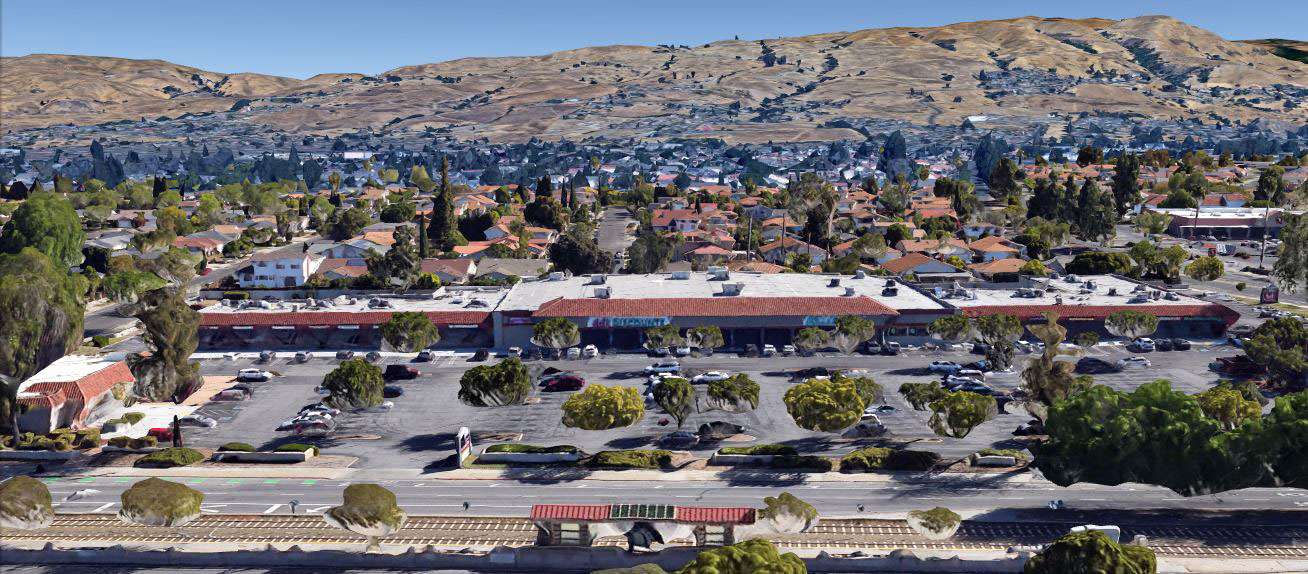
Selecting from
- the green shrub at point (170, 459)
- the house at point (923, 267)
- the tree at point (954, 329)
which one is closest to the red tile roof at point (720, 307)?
the tree at point (954, 329)

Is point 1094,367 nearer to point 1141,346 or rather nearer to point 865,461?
point 1141,346

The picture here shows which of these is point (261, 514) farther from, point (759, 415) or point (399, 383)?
point (759, 415)

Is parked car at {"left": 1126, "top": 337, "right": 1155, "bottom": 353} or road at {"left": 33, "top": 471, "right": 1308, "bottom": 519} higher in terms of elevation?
parked car at {"left": 1126, "top": 337, "right": 1155, "bottom": 353}

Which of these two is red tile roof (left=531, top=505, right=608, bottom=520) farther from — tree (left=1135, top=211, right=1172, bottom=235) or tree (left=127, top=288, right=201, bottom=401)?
tree (left=1135, top=211, right=1172, bottom=235)

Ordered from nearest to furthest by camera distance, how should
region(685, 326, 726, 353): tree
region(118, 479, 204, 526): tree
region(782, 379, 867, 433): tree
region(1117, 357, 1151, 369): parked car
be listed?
region(118, 479, 204, 526): tree < region(782, 379, 867, 433): tree < region(1117, 357, 1151, 369): parked car < region(685, 326, 726, 353): tree

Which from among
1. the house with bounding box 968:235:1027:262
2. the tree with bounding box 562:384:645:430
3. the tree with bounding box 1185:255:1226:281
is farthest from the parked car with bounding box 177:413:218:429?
the tree with bounding box 1185:255:1226:281

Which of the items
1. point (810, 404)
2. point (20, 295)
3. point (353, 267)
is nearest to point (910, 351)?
point (810, 404)

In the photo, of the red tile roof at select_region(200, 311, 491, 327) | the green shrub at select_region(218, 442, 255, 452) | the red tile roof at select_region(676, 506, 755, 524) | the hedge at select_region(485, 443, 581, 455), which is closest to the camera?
the red tile roof at select_region(676, 506, 755, 524)
